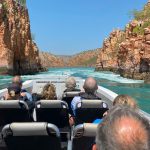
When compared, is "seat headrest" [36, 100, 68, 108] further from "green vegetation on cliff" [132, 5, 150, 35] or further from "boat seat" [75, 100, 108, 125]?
"green vegetation on cliff" [132, 5, 150, 35]

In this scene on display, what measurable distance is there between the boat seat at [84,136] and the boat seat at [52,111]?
5.14 feet

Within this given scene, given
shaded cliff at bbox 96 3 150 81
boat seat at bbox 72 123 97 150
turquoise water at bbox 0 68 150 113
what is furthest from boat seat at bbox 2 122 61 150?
shaded cliff at bbox 96 3 150 81

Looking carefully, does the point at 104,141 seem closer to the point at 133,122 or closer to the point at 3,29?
the point at 133,122

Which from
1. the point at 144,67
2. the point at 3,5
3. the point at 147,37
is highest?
the point at 3,5

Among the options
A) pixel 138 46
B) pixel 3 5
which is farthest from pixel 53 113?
pixel 3 5

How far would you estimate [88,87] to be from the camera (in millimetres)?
6508

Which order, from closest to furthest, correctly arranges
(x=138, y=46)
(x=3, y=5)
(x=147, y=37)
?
(x=147, y=37), (x=138, y=46), (x=3, y=5)

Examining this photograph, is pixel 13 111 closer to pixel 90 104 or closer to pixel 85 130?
pixel 90 104

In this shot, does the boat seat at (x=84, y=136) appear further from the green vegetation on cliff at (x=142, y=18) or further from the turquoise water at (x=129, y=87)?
the green vegetation on cliff at (x=142, y=18)

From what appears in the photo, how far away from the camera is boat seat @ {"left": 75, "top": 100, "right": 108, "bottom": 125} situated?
19.9ft

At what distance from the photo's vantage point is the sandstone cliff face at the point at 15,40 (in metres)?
78.7

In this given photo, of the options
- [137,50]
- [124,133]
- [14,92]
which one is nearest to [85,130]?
[124,133]

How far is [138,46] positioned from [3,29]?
2510 cm

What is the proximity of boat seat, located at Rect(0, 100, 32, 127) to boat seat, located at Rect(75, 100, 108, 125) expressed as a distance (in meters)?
0.70
